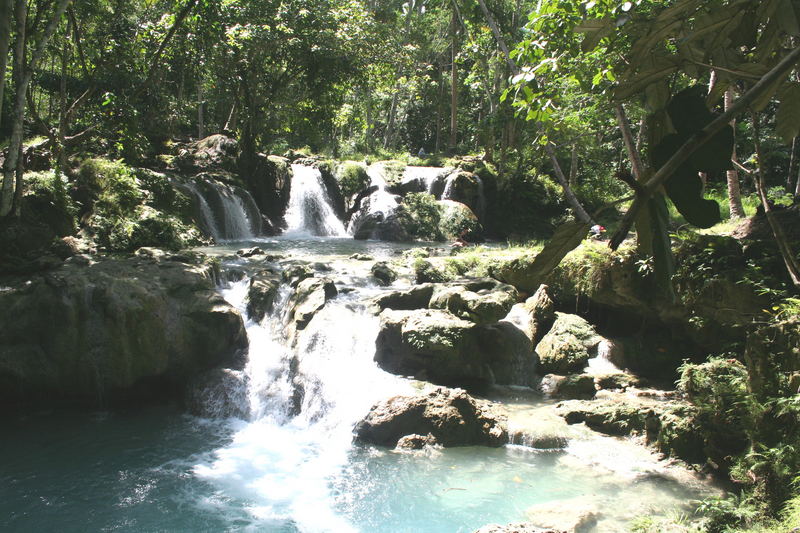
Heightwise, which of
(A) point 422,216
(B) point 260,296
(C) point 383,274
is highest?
(A) point 422,216

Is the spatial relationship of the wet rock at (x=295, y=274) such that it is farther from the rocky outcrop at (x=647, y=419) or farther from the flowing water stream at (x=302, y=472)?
the rocky outcrop at (x=647, y=419)

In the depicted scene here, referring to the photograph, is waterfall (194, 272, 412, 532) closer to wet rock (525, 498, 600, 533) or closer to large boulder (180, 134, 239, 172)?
wet rock (525, 498, 600, 533)

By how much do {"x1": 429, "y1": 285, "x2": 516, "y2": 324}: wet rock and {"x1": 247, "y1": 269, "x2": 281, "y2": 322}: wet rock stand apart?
288cm

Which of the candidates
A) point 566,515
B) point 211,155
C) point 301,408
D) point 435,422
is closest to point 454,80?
point 211,155

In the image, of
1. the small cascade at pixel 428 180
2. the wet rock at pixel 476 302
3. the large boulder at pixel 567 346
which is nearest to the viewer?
the large boulder at pixel 567 346

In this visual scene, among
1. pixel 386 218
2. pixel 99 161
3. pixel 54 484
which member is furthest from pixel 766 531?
pixel 386 218

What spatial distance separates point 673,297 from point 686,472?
6254mm

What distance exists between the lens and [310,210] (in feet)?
65.5

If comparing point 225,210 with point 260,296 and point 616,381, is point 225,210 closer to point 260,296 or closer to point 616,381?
point 260,296

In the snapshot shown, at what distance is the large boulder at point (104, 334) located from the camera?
7227mm

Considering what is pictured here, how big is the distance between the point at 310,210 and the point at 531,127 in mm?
8965

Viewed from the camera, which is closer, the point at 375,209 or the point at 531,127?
the point at 375,209

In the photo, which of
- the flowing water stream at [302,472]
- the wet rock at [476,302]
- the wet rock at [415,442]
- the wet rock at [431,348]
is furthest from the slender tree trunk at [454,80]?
the wet rock at [415,442]

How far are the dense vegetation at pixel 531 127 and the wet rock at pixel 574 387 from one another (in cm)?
160
